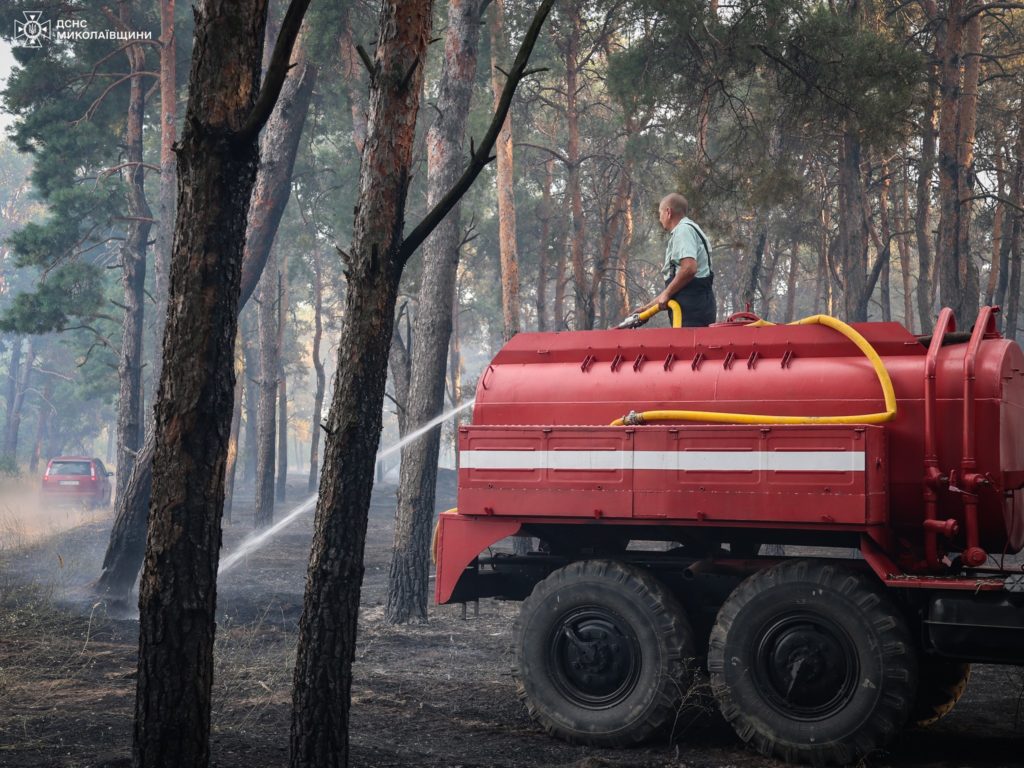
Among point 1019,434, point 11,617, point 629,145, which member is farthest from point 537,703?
point 629,145

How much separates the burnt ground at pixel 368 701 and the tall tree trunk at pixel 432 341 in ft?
2.15

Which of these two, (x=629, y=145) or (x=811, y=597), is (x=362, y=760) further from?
(x=629, y=145)

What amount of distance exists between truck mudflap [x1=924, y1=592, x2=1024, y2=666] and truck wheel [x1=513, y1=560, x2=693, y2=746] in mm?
1613

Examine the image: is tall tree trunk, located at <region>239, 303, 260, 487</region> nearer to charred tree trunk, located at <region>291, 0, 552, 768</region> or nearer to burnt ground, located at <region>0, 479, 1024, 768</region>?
burnt ground, located at <region>0, 479, 1024, 768</region>

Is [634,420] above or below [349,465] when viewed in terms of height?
above

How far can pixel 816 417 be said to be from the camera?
22.1ft

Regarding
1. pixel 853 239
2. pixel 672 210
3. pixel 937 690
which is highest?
pixel 853 239

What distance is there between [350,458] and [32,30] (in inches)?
817

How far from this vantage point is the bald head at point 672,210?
849cm

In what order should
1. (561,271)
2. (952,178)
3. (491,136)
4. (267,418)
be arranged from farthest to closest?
(561,271)
(267,418)
(952,178)
(491,136)

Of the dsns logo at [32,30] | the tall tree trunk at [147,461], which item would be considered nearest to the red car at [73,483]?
the dsns logo at [32,30]

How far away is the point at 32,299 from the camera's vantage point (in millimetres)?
24781

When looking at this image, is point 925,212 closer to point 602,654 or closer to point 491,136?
point 602,654

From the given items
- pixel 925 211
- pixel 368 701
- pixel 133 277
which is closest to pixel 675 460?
pixel 368 701
